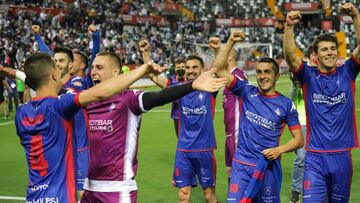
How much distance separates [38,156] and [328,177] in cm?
329

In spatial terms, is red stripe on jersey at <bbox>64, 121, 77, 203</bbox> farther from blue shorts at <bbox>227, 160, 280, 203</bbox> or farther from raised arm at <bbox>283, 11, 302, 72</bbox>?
raised arm at <bbox>283, 11, 302, 72</bbox>

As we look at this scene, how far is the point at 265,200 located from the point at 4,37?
96.9ft

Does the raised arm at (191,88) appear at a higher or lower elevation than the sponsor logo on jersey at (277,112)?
higher

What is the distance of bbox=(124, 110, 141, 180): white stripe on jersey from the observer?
5.80 m

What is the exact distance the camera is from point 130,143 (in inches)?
229

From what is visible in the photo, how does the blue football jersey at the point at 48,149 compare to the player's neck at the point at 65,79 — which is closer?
the blue football jersey at the point at 48,149

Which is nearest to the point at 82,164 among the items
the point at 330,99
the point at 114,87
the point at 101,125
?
the point at 101,125

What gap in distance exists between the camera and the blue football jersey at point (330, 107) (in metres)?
6.80

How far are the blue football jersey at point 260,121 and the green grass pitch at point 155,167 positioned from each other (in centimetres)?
286

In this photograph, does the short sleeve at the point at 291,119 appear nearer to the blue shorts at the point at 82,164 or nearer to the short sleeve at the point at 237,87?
the short sleeve at the point at 237,87

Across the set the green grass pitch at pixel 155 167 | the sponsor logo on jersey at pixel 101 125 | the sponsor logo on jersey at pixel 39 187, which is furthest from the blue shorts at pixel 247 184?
the green grass pitch at pixel 155 167

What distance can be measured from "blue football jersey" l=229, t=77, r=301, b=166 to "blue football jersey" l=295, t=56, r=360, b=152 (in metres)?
0.23

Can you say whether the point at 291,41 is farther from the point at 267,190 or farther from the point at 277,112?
the point at 267,190

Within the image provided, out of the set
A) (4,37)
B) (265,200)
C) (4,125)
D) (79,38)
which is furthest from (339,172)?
(79,38)
